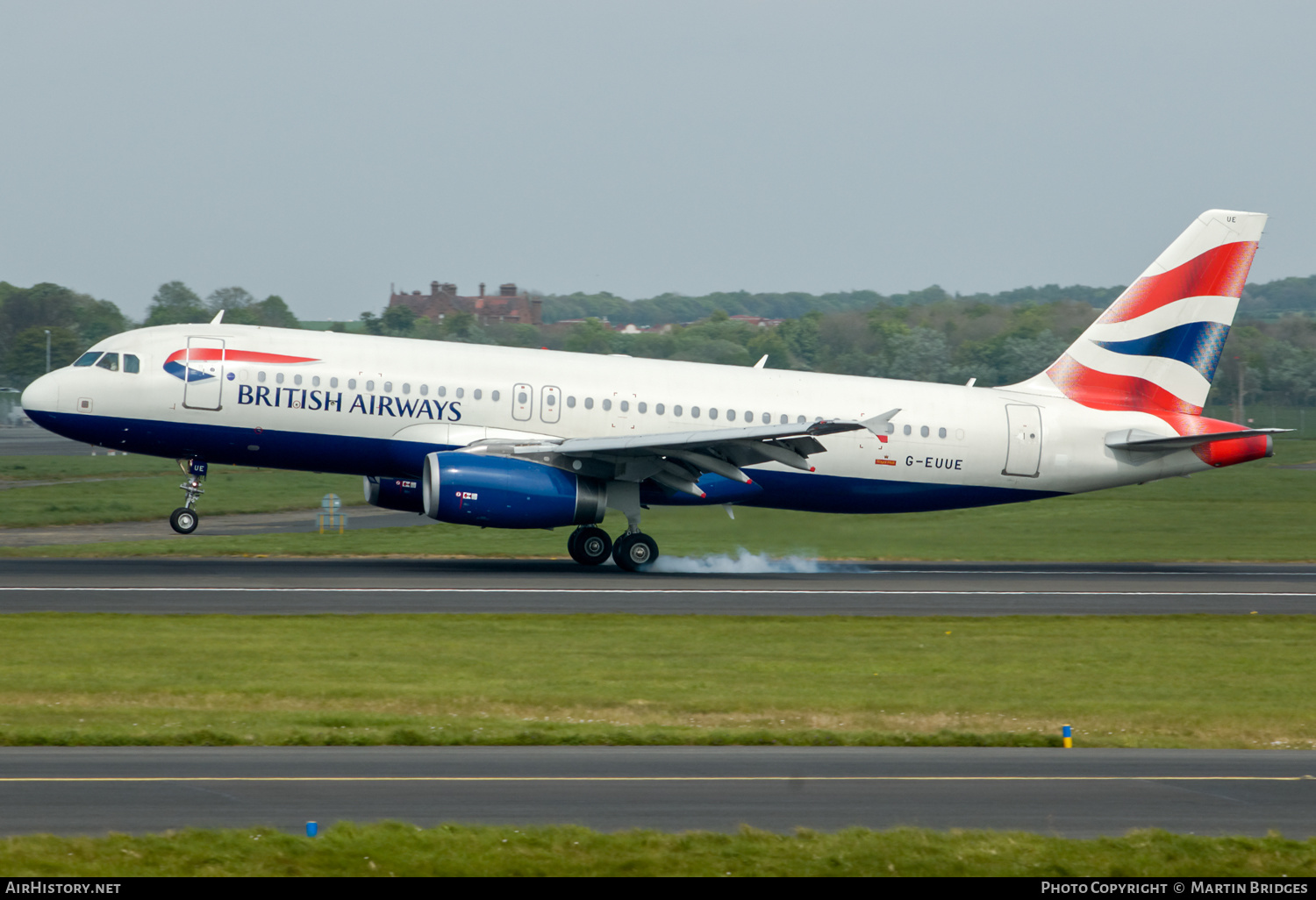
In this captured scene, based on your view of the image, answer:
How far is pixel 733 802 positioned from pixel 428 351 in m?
20.1

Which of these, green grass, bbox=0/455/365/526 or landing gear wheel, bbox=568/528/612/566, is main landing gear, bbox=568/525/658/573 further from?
green grass, bbox=0/455/365/526

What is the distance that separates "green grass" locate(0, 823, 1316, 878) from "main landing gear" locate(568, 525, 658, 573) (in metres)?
19.8

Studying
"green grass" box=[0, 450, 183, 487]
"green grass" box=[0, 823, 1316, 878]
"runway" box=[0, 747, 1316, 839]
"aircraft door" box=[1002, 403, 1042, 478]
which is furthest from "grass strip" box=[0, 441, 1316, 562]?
"green grass" box=[0, 823, 1316, 878]

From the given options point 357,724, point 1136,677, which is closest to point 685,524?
point 1136,677

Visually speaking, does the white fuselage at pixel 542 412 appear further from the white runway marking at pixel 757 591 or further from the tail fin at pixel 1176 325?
the white runway marking at pixel 757 591

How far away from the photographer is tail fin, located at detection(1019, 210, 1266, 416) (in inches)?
1299

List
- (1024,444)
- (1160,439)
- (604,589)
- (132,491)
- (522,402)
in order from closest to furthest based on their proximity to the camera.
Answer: (604,589), (522,402), (1160,439), (1024,444), (132,491)

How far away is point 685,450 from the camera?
28.9 meters

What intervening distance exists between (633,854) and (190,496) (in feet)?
72.6

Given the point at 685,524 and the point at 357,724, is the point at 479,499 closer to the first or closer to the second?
the point at 685,524

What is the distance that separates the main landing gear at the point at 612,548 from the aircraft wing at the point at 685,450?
4.61ft

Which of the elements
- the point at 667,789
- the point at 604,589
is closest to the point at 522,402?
the point at 604,589

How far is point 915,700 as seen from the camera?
1719 centimetres

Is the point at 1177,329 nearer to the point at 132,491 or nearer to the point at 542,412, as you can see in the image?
the point at 542,412
